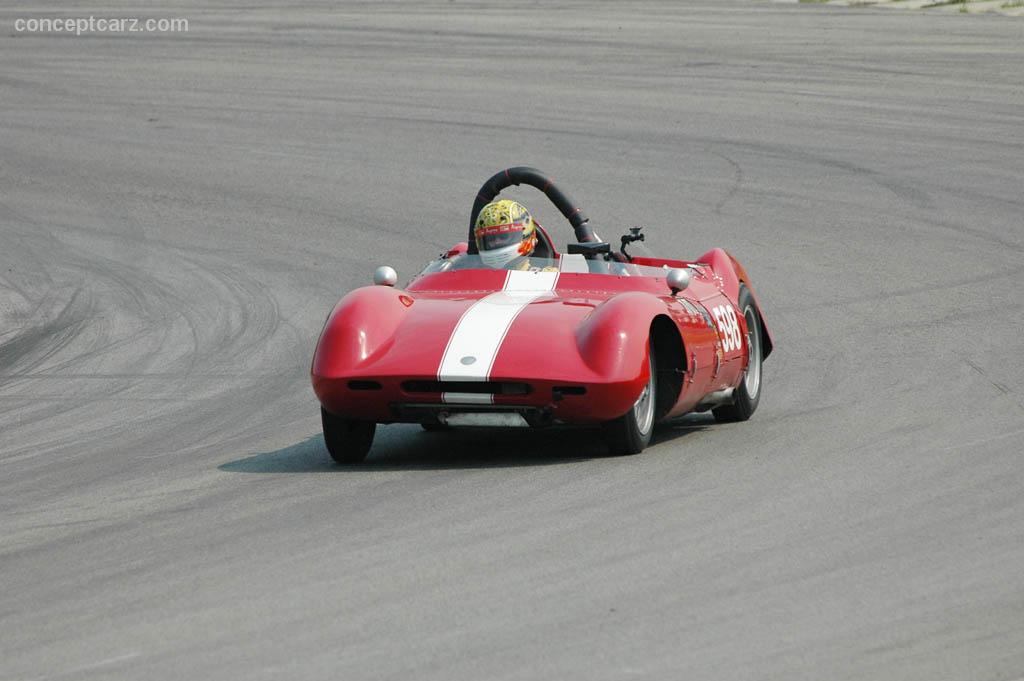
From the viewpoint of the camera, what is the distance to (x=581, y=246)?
9297 mm

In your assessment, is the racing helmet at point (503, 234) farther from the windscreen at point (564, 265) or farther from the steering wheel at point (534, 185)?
the steering wheel at point (534, 185)

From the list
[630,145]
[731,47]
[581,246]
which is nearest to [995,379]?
[581,246]

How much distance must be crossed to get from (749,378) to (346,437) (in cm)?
269

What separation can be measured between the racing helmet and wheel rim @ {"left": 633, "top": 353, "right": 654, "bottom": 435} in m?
1.34

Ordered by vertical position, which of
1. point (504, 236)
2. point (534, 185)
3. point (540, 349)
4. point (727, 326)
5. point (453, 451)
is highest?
point (534, 185)

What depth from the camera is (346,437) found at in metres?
8.07

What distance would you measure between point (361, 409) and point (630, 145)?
12303 millimetres

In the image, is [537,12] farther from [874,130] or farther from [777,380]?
[777,380]

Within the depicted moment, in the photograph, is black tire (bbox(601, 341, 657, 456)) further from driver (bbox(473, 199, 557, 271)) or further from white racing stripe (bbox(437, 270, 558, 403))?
driver (bbox(473, 199, 557, 271))

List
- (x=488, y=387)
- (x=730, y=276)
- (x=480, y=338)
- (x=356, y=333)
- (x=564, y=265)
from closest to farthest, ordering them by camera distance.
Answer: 1. (x=488, y=387)
2. (x=480, y=338)
3. (x=356, y=333)
4. (x=564, y=265)
5. (x=730, y=276)

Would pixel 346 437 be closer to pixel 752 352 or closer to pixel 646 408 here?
pixel 646 408

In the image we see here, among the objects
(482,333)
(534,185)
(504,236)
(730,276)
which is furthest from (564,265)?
(482,333)

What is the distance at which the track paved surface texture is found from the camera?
5133 mm

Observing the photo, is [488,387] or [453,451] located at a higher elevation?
[488,387]
